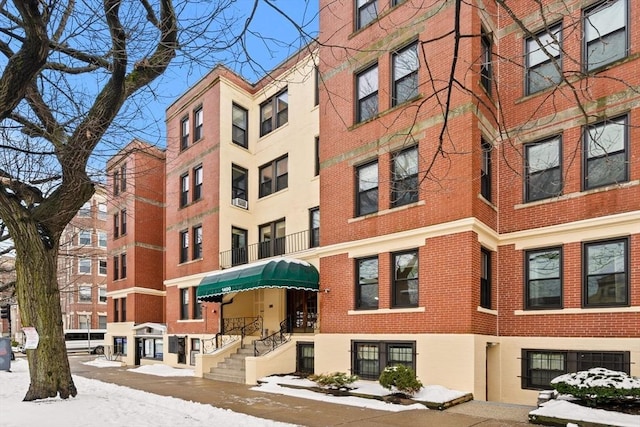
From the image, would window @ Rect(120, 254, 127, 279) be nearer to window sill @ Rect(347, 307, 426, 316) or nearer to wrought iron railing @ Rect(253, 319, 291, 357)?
wrought iron railing @ Rect(253, 319, 291, 357)

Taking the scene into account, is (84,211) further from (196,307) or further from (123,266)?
(196,307)

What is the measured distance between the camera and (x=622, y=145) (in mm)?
11969

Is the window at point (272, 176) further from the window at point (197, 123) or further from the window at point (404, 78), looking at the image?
the window at point (404, 78)

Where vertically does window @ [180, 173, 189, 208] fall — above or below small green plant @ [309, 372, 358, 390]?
above

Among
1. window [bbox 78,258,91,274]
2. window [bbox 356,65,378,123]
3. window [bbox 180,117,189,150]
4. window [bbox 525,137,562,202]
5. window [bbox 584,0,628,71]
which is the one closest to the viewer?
window [bbox 584,0,628,71]

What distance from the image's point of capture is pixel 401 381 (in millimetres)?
11648

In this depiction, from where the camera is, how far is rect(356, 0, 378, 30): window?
15.9m

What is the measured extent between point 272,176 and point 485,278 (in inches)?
440

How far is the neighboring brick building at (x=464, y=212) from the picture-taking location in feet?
39.2

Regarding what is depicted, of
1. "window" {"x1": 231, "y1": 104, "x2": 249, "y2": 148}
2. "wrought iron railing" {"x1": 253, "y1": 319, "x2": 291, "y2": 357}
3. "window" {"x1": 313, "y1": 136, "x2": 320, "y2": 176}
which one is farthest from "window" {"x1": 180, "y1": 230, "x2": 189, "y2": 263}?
"window" {"x1": 313, "y1": 136, "x2": 320, "y2": 176}

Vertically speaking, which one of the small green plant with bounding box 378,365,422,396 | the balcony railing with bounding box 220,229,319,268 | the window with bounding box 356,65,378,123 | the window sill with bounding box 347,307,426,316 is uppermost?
the window with bounding box 356,65,378,123

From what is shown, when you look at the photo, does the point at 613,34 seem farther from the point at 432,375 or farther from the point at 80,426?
the point at 80,426

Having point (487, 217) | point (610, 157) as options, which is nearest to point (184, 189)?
point (487, 217)

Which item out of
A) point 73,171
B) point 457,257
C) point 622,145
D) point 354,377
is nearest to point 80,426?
point 73,171
